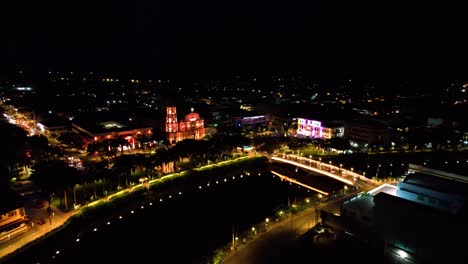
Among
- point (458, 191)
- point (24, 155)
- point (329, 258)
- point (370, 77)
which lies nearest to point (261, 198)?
point (329, 258)

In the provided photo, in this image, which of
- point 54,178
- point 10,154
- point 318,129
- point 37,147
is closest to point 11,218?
point 54,178

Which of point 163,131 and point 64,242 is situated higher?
point 163,131

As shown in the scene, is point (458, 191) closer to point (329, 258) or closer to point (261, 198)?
point (329, 258)

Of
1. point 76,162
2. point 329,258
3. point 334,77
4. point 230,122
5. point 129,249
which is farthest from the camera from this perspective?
point 334,77

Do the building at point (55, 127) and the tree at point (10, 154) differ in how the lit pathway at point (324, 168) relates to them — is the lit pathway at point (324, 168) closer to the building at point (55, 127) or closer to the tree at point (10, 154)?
the tree at point (10, 154)

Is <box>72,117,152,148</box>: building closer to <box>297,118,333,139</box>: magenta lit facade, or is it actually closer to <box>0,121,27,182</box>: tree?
<box>0,121,27,182</box>: tree
